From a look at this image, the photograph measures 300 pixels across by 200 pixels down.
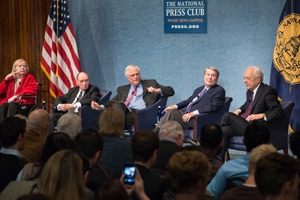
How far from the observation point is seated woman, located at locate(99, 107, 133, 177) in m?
4.50

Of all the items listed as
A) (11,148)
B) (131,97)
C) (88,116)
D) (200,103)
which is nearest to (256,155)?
(11,148)

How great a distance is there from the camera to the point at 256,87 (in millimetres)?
7191

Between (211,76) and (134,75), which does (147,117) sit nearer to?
(134,75)

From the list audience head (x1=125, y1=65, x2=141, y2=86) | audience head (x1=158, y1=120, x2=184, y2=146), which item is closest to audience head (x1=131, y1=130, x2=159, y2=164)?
audience head (x1=158, y1=120, x2=184, y2=146)

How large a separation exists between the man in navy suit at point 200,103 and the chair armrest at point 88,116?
3.26 ft

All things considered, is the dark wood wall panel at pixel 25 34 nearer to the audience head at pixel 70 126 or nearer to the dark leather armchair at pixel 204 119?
the dark leather armchair at pixel 204 119

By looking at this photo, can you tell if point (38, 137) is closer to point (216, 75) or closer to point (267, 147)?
point (267, 147)

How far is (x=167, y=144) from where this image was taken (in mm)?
4449

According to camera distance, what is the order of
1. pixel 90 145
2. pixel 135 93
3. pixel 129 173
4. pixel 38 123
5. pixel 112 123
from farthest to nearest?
pixel 135 93 → pixel 38 123 → pixel 112 123 → pixel 90 145 → pixel 129 173

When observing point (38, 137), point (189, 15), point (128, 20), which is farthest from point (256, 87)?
point (38, 137)

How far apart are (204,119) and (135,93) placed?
4.34 feet

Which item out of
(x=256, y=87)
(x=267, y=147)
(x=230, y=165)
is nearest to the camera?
(x=267, y=147)

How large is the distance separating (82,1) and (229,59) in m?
2.51

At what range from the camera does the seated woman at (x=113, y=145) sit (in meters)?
4.50
